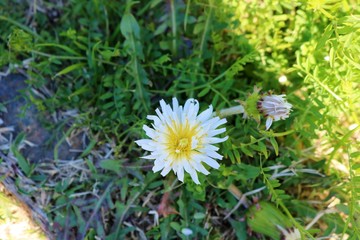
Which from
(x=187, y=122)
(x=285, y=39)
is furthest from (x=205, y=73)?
(x=187, y=122)

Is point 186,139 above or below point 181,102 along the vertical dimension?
below

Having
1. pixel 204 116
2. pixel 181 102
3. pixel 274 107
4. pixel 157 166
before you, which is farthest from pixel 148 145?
pixel 181 102

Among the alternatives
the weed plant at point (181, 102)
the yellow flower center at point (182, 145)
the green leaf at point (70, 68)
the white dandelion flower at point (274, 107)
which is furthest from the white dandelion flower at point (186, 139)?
the green leaf at point (70, 68)

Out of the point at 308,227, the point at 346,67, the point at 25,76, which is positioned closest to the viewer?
the point at 346,67

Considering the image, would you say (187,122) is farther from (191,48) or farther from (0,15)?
(0,15)

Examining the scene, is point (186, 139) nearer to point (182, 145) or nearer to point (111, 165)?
point (182, 145)

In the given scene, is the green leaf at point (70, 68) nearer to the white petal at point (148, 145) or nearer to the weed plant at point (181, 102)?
the weed plant at point (181, 102)

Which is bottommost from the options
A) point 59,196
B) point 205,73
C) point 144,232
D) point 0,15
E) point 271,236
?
point 271,236

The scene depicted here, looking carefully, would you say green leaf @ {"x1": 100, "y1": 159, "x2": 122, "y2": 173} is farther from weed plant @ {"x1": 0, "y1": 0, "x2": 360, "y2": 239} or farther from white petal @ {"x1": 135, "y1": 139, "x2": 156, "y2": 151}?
white petal @ {"x1": 135, "y1": 139, "x2": 156, "y2": 151}
